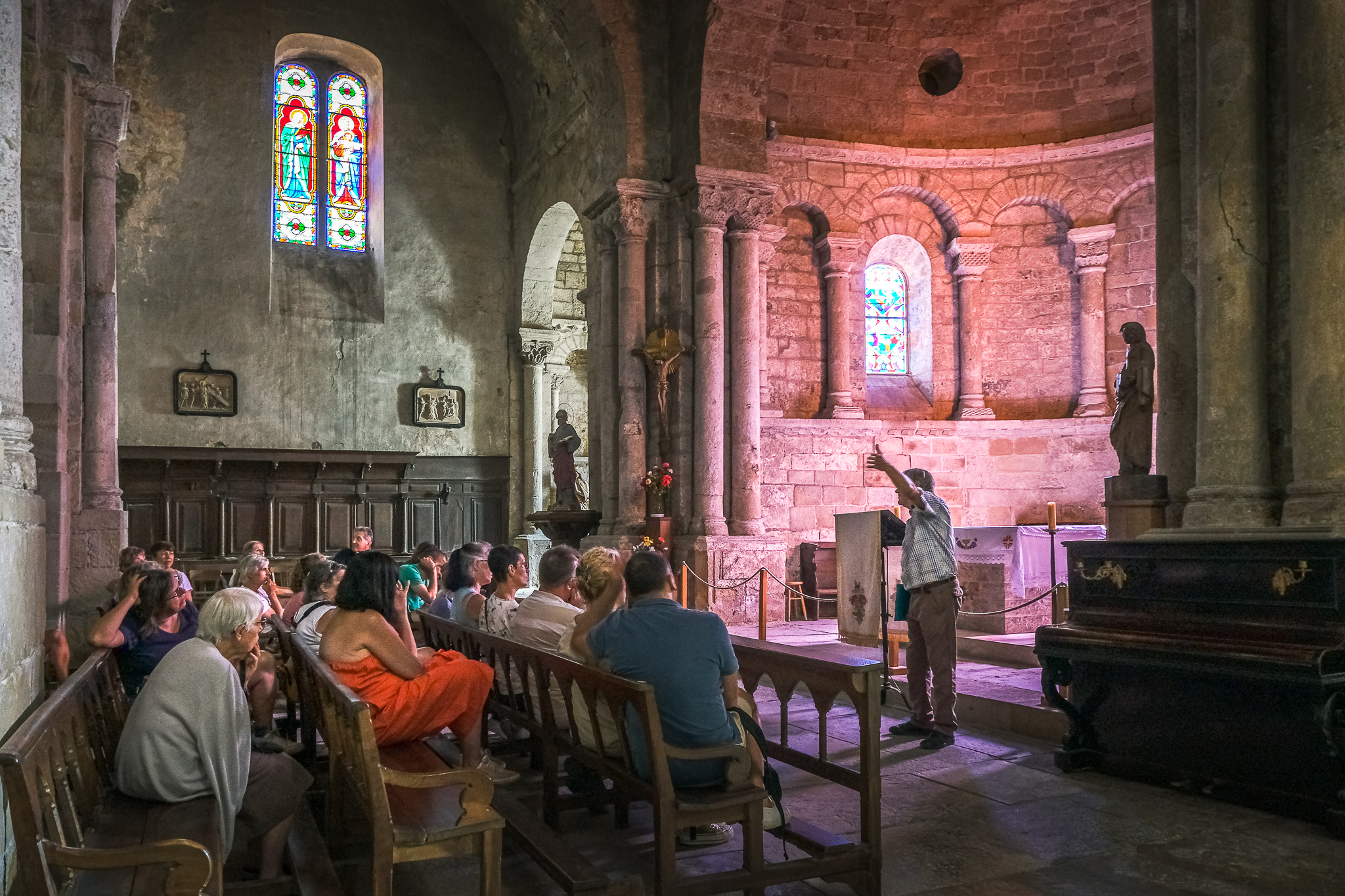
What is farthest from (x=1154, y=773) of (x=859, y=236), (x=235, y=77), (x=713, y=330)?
(x=235, y=77)

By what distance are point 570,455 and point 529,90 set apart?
591cm

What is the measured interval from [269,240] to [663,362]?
261 inches

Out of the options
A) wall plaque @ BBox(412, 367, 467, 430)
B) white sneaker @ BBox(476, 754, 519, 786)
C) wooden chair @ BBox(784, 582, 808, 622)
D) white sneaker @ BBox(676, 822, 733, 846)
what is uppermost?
wall plaque @ BBox(412, 367, 467, 430)

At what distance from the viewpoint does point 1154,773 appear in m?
4.97

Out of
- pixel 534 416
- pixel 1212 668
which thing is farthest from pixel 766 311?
pixel 1212 668

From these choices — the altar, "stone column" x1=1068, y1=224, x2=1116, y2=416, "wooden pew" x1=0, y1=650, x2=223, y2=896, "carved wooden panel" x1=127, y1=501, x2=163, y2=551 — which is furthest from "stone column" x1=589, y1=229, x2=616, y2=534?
"wooden pew" x1=0, y1=650, x2=223, y2=896

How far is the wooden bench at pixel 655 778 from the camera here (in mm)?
3229

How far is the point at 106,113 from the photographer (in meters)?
9.28

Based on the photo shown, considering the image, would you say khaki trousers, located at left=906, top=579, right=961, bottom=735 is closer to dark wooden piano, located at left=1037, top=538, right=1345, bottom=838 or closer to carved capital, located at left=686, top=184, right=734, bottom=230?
dark wooden piano, located at left=1037, top=538, right=1345, bottom=838

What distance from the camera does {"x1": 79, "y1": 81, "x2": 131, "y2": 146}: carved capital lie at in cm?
916

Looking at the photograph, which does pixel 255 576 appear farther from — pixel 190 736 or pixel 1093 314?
pixel 1093 314

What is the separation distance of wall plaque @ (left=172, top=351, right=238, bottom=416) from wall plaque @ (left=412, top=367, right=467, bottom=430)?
253 cm

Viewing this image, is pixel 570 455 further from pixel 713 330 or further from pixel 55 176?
pixel 55 176

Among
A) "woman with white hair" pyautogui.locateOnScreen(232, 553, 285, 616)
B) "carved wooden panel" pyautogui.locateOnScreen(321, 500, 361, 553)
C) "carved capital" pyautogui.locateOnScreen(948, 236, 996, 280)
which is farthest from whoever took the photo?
"carved wooden panel" pyautogui.locateOnScreen(321, 500, 361, 553)
